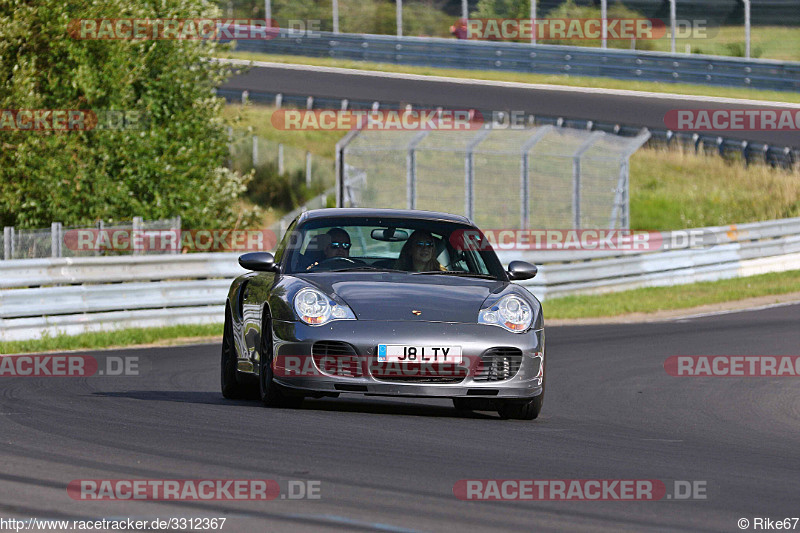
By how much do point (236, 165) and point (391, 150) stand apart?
360 inches

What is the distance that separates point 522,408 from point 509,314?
0.70 metres

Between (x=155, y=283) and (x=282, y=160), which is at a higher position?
(x=155, y=283)

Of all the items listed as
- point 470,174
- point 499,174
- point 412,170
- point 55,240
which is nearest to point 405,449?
point 55,240

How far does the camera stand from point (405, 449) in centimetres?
770

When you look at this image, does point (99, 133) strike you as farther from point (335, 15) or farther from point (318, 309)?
point (335, 15)

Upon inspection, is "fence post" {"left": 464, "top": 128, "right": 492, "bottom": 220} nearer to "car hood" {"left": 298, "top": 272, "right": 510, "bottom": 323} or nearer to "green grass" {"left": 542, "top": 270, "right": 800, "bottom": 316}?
"green grass" {"left": 542, "top": 270, "right": 800, "bottom": 316}

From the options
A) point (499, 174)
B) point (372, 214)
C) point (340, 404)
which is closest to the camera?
point (340, 404)

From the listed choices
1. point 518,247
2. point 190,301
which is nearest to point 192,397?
point 190,301

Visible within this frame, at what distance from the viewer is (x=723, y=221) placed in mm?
31906

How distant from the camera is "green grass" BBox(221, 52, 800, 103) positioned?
36.7m

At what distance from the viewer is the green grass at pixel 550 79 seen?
36656 millimetres

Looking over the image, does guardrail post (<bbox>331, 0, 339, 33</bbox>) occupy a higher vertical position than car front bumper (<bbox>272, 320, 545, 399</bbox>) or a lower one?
higher

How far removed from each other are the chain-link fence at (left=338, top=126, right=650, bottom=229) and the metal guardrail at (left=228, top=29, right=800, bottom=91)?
1141 cm

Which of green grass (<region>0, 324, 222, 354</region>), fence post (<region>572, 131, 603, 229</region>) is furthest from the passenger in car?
fence post (<region>572, 131, 603, 229</region>)
